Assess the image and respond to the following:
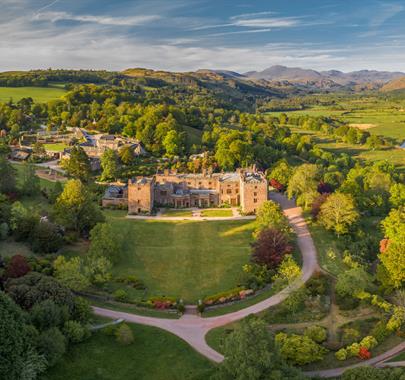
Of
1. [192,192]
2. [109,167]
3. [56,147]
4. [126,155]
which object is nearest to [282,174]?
[192,192]

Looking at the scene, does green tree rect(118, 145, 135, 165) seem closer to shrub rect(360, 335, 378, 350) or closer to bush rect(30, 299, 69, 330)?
bush rect(30, 299, 69, 330)

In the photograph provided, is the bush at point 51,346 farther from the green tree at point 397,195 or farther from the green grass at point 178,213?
the green tree at point 397,195

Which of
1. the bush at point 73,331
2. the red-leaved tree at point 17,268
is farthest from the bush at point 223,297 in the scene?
the red-leaved tree at point 17,268

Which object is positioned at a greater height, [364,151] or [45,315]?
[364,151]

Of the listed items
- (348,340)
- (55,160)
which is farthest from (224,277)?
(55,160)

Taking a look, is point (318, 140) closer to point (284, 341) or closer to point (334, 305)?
point (334, 305)

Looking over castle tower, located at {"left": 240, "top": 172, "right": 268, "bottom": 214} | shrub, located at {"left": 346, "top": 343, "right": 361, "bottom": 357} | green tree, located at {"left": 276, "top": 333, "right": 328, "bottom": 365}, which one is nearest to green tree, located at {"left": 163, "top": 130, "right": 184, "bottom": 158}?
castle tower, located at {"left": 240, "top": 172, "right": 268, "bottom": 214}

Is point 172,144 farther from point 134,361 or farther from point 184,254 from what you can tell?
point 134,361
